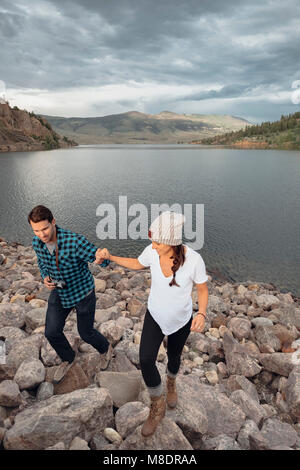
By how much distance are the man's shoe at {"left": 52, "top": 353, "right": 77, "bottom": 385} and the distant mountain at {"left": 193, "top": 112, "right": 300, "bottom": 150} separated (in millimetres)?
152990

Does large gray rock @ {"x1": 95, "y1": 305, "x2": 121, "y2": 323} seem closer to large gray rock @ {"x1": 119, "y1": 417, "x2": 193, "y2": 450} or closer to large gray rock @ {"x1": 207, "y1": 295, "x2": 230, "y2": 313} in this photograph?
large gray rock @ {"x1": 207, "y1": 295, "x2": 230, "y2": 313}

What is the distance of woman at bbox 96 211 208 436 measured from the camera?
10.3 feet

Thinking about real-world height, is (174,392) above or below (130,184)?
below

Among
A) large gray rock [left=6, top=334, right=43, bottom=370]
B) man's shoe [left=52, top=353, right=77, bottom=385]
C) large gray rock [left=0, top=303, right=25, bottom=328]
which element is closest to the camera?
man's shoe [left=52, top=353, right=77, bottom=385]

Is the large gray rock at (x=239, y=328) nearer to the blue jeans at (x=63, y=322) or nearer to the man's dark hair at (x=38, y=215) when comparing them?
the blue jeans at (x=63, y=322)

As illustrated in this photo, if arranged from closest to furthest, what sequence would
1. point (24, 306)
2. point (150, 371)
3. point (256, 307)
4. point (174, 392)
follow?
point (150, 371) → point (174, 392) → point (24, 306) → point (256, 307)

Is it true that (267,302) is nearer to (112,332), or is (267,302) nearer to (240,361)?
(240,361)

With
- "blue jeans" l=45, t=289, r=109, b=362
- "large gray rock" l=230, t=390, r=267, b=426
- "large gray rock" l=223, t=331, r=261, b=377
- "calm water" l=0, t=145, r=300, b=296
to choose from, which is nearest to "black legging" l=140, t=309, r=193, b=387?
"blue jeans" l=45, t=289, r=109, b=362

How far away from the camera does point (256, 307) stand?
10.0m

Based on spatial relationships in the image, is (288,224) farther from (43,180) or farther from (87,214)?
(43,180)

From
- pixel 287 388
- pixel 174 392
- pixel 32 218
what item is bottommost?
pixel 287 388
